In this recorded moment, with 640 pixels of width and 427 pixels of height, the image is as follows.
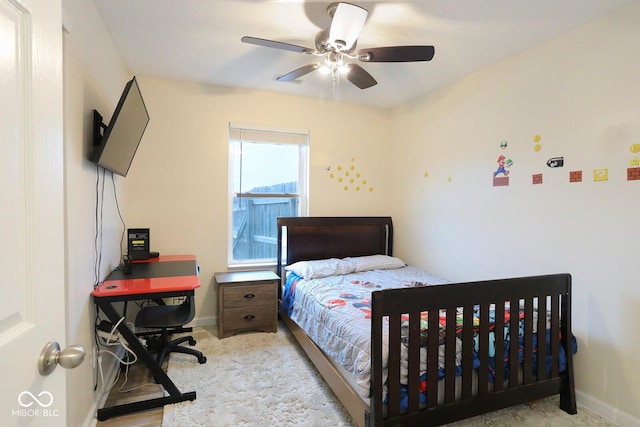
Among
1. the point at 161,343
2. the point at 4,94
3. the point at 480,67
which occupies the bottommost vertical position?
the point at 161,343

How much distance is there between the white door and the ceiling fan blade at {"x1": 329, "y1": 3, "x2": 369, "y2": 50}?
1.33m

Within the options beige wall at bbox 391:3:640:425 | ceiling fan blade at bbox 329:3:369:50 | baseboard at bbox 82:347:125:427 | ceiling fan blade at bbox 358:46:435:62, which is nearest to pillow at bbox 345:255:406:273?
beige wall at bbox 391:3:640:425

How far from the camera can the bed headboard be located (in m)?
3.50

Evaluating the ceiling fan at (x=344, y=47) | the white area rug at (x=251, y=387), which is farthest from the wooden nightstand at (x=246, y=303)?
the ceiling fan at (x=344, y=47)

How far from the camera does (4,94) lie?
59cm

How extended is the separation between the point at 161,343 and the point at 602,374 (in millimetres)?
3121

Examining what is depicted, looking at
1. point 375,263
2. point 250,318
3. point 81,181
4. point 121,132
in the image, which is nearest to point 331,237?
point 375,263

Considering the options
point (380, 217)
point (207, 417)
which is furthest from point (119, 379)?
point (380, 217)

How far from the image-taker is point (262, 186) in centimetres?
361

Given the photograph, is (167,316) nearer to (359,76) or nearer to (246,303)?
(246,303)

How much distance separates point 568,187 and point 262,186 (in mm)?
2756

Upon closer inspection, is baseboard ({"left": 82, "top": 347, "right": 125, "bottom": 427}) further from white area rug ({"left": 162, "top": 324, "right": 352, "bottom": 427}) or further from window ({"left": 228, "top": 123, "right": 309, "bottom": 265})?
window ({"left": 228, "top": 123, "right": 309, "bottom": 265})

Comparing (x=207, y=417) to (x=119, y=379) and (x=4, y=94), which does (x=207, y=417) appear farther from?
(x=4, y=94)
